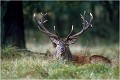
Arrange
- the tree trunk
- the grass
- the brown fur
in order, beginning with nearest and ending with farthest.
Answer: the grass, the brown fur, the tree trunk

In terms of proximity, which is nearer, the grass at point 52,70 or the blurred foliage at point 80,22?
the grass at point 52,70

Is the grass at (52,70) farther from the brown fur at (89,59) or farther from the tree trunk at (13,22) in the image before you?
the tree trunk at (13,22)

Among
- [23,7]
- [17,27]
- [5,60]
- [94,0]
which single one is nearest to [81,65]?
[5,60]

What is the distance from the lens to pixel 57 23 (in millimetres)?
28031

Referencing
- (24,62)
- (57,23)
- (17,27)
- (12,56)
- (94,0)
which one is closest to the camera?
(24,62)

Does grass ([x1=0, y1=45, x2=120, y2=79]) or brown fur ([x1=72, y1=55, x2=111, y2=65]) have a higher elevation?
brown fur ([x1=72, y1=55, x2=111, y2=65])

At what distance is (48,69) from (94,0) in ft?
31.3

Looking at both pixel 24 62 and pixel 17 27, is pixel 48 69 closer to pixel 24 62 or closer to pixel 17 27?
pixel 24 62

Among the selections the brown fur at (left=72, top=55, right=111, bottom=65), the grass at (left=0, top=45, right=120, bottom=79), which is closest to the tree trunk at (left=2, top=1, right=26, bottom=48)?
the brown fur at (left=72, top=55, right=111, bottom=65)

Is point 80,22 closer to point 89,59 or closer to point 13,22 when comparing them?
point 13,22

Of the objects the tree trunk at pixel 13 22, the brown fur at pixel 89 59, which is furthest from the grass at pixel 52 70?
the tree trunk at pixel 13 22

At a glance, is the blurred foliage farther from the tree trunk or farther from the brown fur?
the brown fur

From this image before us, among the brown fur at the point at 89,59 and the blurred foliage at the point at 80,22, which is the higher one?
the blurred foliage at the point at 80,22

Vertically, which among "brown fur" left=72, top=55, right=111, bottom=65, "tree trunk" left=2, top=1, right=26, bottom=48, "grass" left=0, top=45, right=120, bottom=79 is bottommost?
"grass" left=0, top=45, right=120, bottom=79
